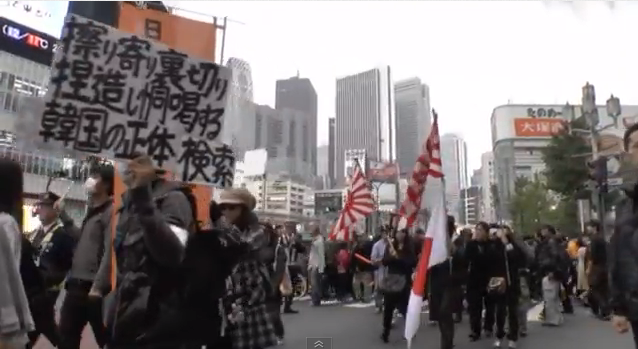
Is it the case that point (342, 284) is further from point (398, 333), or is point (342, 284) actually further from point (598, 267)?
point (598, 267)

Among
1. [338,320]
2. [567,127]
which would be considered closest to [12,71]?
[567,127]

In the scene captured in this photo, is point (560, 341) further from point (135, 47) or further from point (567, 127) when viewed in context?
point (567, 127)

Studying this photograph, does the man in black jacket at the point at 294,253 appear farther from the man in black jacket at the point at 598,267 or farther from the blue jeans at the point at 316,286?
the man in black jacket at the point at 598,267

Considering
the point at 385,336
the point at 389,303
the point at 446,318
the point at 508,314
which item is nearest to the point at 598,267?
the point at 508,314

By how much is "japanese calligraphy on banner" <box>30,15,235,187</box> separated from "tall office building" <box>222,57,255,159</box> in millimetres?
205

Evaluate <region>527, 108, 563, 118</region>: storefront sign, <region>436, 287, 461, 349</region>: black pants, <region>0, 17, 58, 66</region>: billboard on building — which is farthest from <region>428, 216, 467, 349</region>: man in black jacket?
<region>527, 108, 563, 118</region>: storefront sign

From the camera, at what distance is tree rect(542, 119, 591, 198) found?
1318 inches

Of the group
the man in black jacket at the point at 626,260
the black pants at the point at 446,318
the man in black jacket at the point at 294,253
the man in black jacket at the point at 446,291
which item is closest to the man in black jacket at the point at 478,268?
the man in black jacket at the point at 446,291

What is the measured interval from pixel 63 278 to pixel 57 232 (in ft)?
1.32

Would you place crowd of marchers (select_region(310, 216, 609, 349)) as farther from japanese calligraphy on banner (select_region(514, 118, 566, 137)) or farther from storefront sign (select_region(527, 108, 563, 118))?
storefront sign (select_region(527, 108, 563, 118))

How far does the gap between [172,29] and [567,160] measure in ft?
107

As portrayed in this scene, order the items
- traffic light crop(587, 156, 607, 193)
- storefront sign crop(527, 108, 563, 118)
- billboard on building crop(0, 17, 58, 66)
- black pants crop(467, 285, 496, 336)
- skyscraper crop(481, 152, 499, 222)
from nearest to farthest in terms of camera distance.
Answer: black pants crop(467, 285, 496, 336) < traffic light crop(587, 156, 607, 193) < billboard on building crop(0, 17, 58, 66) < storefront sign crop(527, 108, 563, 118) < skyscraper crop(481, 152, 499, 222)

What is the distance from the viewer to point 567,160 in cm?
3388

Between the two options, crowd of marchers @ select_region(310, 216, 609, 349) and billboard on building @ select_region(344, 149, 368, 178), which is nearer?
crowd of marchers @ select_region(310, 216, 609, 349)
